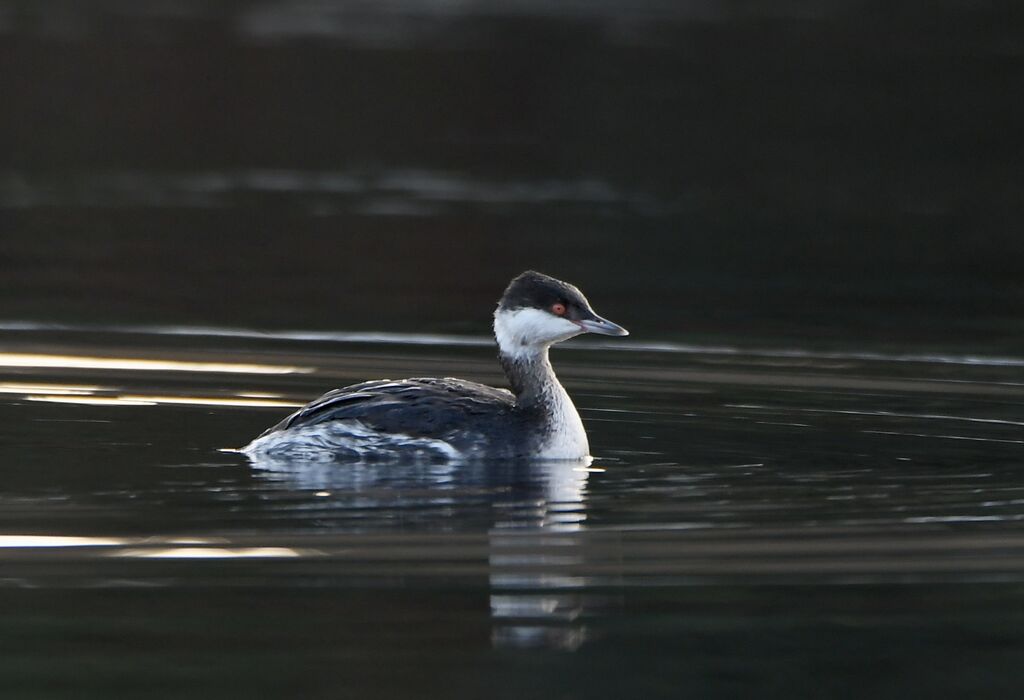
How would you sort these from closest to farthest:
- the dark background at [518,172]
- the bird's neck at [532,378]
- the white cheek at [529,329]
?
the bird's neck at [532,378] → the white cheek at [529,329] → the dark background at [518,172]

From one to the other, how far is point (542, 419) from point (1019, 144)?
18.3 meters

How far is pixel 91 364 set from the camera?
12664 mm

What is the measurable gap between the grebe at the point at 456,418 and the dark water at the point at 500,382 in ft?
0.81

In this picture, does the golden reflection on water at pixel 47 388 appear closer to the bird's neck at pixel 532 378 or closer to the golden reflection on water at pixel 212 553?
the bird's neck at pixel 532 378

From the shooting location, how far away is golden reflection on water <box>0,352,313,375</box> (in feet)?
41.2

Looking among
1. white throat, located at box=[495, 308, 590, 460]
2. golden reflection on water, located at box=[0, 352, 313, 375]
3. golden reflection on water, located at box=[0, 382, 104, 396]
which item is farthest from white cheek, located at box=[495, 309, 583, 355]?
golden reflection on water, located at box=[0, 382, 104, 396]

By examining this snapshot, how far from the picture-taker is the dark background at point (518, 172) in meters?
15.9

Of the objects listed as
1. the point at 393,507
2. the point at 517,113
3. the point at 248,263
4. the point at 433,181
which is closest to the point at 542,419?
the point at 393,507

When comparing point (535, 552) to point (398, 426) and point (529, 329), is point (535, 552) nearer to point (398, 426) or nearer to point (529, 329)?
point (398, 426)

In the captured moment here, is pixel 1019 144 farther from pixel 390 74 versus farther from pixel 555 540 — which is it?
pixel 555 540

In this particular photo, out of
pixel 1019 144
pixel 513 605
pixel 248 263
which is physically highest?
pixel 1019 144

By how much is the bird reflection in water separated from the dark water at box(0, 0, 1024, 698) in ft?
0.09

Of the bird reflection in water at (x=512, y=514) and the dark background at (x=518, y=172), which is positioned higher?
the dark background at (x=518, y=172)

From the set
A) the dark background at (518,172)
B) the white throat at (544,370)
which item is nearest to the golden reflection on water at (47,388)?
the white throat at (544,370)
